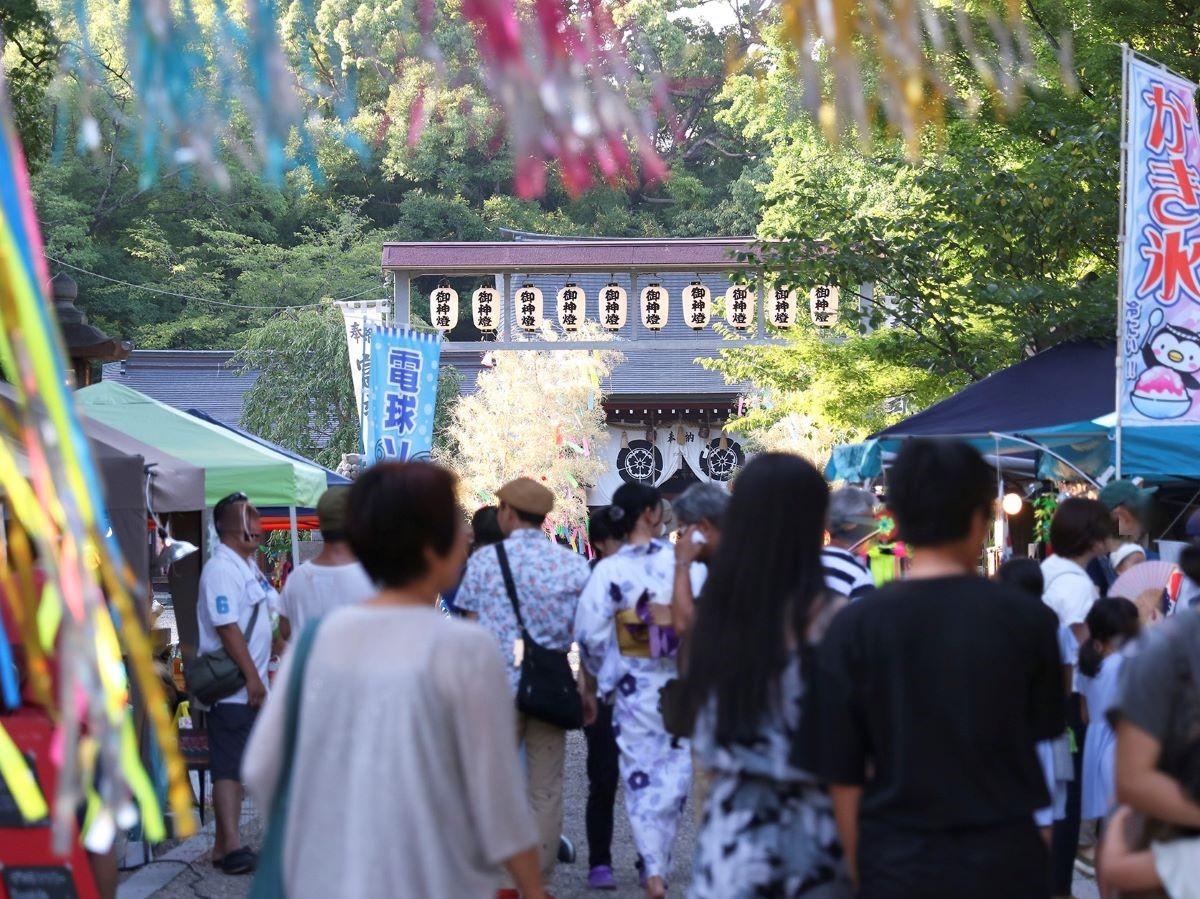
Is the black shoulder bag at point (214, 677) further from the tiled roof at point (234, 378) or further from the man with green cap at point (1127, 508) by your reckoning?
the tiled roof at point (234, 378)

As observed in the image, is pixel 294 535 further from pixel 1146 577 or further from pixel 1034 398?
pixel 1146 577

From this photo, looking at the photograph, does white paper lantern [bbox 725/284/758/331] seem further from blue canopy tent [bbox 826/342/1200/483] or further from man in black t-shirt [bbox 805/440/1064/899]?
man in black t-shirt [bbox 805/440/1064/899]

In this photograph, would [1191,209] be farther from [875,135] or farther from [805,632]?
[805,632]

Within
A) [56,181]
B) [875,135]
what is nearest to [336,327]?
[56,181]

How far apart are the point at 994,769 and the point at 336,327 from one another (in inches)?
916

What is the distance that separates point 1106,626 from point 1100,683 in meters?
0.22

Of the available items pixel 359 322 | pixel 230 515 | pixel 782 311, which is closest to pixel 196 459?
pixel 230 515

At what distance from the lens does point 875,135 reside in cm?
1034

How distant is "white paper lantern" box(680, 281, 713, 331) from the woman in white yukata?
58.0 feet

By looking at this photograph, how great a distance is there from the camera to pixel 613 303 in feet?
76.8

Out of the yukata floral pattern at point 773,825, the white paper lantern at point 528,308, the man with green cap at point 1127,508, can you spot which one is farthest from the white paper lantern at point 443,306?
the yukata floral pattern at point 773,825

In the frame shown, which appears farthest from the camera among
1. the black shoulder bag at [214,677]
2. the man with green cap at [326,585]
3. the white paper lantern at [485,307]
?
the white paper lantern at [485,307]

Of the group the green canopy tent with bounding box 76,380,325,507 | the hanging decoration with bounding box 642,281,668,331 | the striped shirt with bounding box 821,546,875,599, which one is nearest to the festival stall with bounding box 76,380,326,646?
the green canopy tent with bounding box 76,380,325,507

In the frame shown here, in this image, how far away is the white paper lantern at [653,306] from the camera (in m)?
23.9
